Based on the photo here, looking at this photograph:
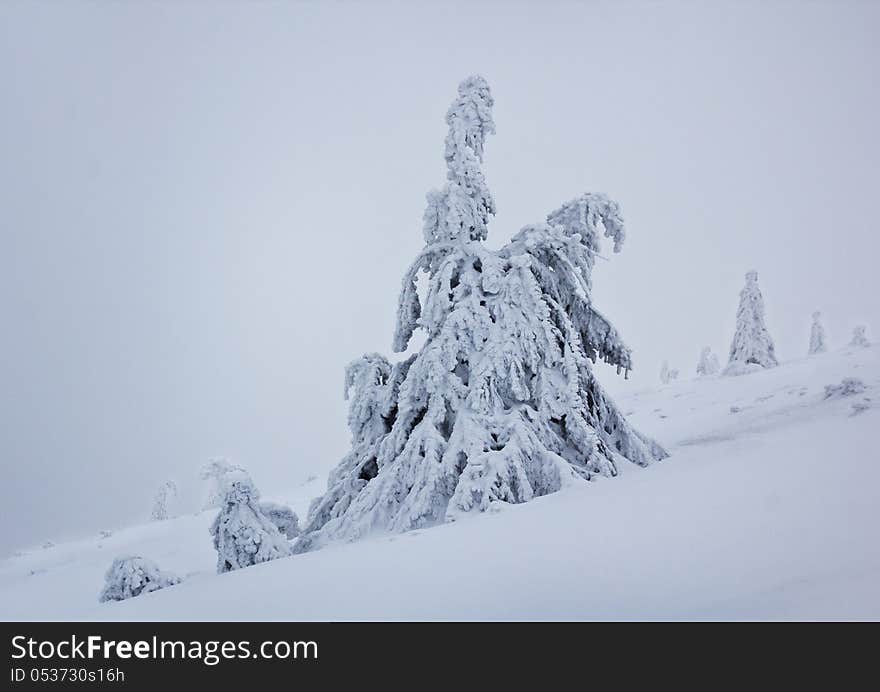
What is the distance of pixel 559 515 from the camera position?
6.57m

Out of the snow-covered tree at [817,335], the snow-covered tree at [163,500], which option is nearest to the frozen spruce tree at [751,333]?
the snow-covered tree at [817,335]

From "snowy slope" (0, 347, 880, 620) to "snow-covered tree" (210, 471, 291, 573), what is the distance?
1316mm

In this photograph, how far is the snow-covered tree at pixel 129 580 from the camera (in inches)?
287

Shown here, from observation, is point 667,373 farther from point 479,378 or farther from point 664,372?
point 479,378

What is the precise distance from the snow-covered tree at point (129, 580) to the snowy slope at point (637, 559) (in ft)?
1.56

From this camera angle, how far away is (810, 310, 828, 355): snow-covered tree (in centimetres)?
4500

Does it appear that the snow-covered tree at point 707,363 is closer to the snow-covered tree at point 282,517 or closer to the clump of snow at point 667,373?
the clump of snow at point 667,373

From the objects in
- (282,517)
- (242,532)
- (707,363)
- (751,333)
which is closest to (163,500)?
(282,517)

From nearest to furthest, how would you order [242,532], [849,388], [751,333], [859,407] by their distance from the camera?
[242,532]
[859,407]
[849,388]
[751,333]

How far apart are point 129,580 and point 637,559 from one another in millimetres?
6572

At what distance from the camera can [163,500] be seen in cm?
4338

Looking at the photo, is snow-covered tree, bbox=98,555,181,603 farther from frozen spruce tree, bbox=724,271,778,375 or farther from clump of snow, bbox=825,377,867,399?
frozen spruce tree, bbox=724,271,778,375
